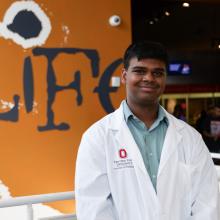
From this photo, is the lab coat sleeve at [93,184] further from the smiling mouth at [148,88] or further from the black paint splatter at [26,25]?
the black paint splatter at [26,25]

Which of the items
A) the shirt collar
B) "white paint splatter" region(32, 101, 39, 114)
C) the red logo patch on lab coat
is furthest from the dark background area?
the red logo patch on lab coat

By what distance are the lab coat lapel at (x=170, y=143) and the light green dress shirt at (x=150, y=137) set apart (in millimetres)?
27

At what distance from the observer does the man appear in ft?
4.88

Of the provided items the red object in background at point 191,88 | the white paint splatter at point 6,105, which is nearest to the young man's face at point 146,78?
the white paint splatter at point 6,105

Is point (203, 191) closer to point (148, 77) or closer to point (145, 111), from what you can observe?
point (145, 111)

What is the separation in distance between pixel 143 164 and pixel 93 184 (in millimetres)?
203

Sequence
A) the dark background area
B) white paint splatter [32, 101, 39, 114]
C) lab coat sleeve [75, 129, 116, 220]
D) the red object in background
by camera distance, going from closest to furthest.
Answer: lab coat sleeve [75, 129, 116, 220] < white paint splatter [32, 101, 39, 114] < the dark background area < the red object in background

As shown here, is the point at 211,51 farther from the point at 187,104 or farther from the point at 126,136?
the point at 126,136

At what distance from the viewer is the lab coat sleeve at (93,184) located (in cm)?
148

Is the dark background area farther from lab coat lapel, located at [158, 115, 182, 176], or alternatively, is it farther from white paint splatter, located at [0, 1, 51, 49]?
lab coat lapel, located at [158, 115, 182, 176]

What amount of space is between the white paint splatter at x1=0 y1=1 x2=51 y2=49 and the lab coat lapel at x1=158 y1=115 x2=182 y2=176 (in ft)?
10.4

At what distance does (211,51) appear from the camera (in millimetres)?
11312

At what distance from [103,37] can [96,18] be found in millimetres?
241

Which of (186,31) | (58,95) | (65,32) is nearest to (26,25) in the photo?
(65,32)
